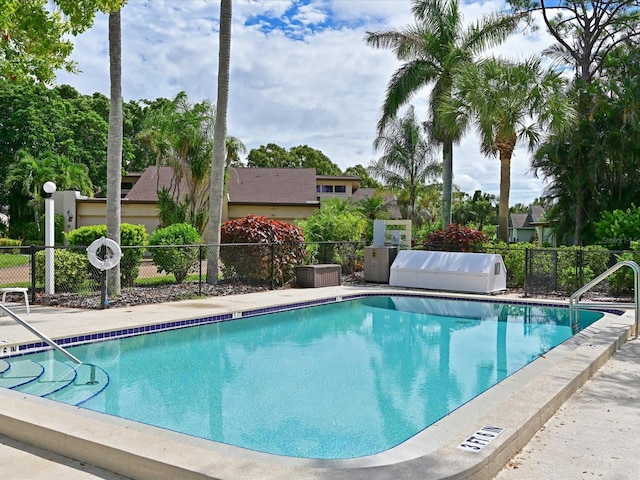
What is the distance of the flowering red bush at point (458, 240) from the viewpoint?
54.9 feet

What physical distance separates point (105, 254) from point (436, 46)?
49.1ft

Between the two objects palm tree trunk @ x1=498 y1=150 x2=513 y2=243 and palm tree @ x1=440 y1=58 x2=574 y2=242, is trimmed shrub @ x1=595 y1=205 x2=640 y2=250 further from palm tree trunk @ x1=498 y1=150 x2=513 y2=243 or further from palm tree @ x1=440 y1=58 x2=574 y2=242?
palm tree @ x1=440 y1=58 x2=574 y2=242

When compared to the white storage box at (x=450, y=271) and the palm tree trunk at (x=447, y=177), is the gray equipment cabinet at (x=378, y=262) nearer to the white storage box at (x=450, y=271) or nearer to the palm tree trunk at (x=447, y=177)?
the white storage box at (x=450, y=271)

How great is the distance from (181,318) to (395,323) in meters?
4.21

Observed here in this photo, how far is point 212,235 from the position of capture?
1450cm

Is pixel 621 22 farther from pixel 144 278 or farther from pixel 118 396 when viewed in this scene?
pixel 118 396

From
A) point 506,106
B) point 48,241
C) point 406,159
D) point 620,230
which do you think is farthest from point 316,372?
point 406,159

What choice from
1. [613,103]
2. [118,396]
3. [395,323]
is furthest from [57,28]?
[613,103]

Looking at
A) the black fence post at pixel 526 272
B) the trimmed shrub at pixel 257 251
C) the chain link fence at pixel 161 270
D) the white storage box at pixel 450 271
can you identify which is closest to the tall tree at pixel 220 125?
the chain link fence at pixel 161 270

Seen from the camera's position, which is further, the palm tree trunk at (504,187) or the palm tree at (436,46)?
the palm tree at (436,46)

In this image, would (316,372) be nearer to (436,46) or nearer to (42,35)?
(42,35)

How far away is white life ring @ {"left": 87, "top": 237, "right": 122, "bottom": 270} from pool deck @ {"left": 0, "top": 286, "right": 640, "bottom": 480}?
554cm

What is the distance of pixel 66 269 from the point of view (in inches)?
482

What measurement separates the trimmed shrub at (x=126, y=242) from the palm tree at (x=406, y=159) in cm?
1878
